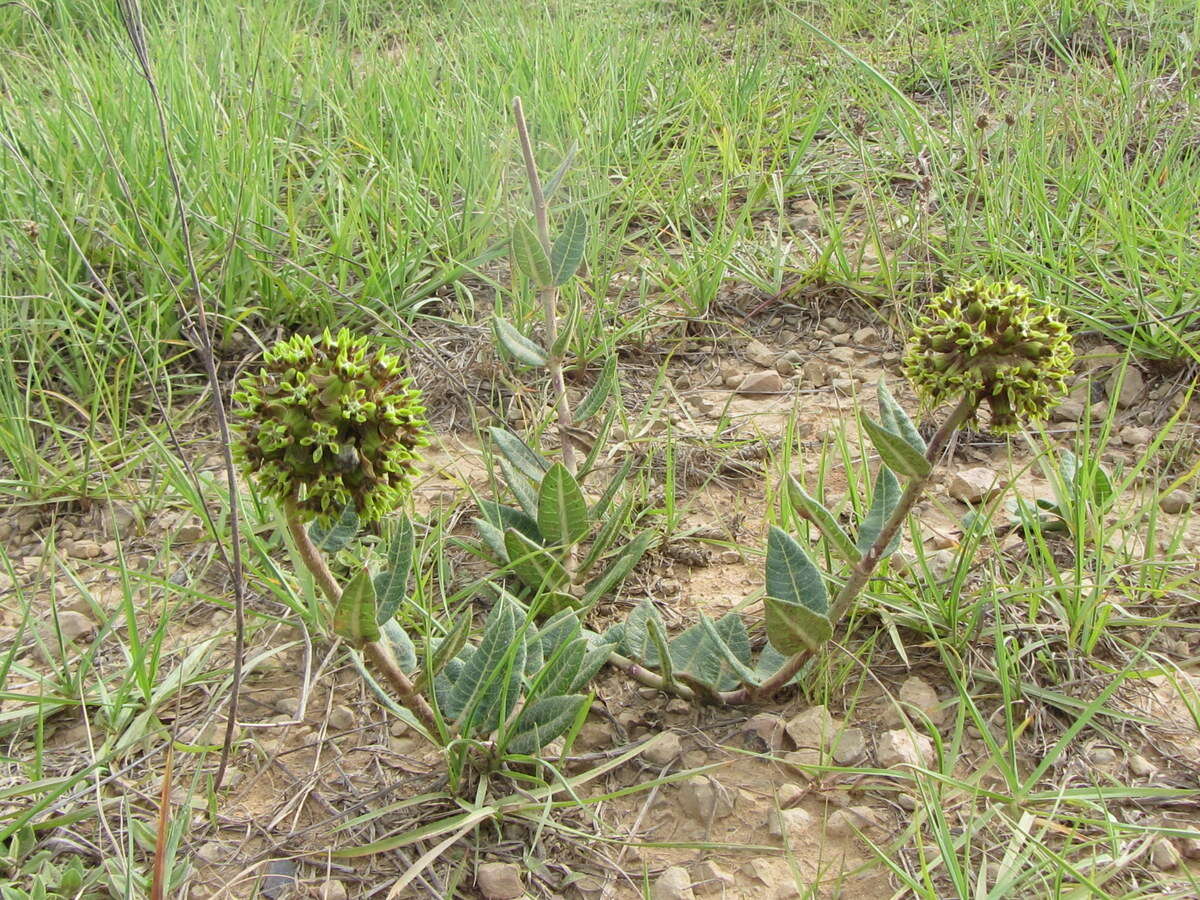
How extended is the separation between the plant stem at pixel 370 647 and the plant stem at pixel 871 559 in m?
0.61

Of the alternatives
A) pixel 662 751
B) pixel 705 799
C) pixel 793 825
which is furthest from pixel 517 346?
pixel 793 825

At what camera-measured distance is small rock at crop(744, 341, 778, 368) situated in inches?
129

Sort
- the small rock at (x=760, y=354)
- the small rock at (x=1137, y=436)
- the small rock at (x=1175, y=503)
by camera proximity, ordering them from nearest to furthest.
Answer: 1. the small rock at (x=1175, y=503)
2. the small rock at (x=1137, y=436)
3. the small rock at (x=760, y=354)

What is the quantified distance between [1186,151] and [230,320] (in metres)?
3.31

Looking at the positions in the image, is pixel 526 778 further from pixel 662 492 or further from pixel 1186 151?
pixel 1186 151

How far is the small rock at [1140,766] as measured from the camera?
191 centimetres

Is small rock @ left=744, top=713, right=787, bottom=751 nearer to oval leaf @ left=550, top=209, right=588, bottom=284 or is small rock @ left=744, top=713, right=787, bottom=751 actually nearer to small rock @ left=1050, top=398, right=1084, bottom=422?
oval leaf @ left=550, top=209, right=588, bottom=284

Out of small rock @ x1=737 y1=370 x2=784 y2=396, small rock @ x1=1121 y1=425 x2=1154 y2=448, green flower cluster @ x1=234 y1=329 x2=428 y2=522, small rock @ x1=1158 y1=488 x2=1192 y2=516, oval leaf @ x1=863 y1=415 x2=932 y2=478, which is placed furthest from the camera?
small rock @ x1=737 y1=370 x2=784 y2=396

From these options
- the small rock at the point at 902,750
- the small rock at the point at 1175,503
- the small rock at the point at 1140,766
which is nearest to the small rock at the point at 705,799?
the small rock at the point at 902,750

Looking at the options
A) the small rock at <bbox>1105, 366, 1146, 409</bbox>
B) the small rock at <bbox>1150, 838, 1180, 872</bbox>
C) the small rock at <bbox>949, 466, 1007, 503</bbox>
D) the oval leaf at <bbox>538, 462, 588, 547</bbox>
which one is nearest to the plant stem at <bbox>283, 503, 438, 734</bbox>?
the oval leaf at <bbox>538, 462, 588, 547</bbox>

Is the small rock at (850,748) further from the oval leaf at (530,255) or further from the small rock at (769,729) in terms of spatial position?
the oval leaf at (530,255)

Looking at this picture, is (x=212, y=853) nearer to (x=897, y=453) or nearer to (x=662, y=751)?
(x=662, y=751)

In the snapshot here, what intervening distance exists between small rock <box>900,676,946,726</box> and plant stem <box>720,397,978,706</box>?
246 mm

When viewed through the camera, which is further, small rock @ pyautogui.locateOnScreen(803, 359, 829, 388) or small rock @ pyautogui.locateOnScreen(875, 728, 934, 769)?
small rock @ pyautogui.locateOnScreen(803, 359, 829, 388)
